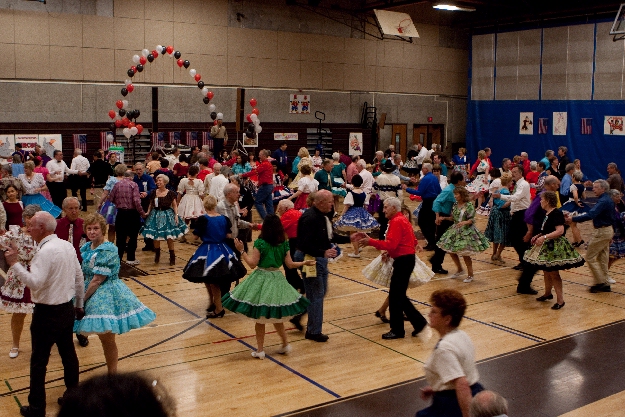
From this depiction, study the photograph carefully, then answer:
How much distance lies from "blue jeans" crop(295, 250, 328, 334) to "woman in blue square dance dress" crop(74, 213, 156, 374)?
2.00 metres

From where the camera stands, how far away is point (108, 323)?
5.81m

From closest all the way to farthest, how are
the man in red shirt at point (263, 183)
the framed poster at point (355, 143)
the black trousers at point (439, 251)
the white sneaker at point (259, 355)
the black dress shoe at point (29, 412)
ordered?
the black dress shoe at point (29, 412) < the white sneaker at point (259, 355) < the black trousers at point (439, 251) < the man in red shirt at point (263, 183) < the framed poster at point (355, 143)

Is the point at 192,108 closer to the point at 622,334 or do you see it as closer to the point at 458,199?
the point at 458,199

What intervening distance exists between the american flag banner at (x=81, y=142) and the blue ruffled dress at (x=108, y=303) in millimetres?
16491

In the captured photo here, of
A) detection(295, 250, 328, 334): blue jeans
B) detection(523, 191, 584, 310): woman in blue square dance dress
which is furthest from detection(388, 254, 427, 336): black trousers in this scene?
detection(523, 191, 584, 310): woman in blue square dance dress

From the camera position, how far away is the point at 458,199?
33.9ft

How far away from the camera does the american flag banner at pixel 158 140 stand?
21.0m

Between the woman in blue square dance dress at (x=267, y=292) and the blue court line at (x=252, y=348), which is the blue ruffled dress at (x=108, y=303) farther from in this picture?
the blue court line at (x=252, y=348)

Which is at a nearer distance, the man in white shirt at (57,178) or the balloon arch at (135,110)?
the man in white shirt at (57,178)

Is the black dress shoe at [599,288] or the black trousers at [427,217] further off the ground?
the black trousers at [427,217]

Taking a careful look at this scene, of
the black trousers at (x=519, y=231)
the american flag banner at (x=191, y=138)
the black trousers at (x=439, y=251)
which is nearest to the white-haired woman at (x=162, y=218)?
the black trousers at (x=439, y=251)

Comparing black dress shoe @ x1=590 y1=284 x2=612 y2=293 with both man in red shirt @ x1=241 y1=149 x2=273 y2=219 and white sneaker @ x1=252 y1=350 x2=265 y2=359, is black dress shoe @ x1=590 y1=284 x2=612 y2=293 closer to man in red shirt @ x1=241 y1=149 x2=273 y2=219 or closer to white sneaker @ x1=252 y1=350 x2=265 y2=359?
white sneaker @ x1=252 y1=350 x2=265 y2=359

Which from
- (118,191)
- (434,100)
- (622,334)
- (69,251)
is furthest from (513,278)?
(434,100)

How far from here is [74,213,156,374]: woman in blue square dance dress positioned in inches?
229
